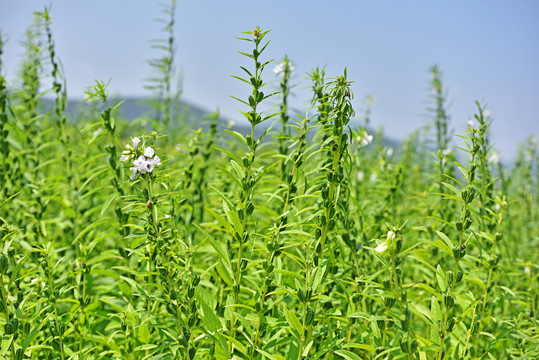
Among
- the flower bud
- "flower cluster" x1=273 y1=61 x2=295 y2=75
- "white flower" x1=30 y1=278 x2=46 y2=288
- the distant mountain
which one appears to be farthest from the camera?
"flower cluster" x1=273 y1=61 x2=295 y2=75

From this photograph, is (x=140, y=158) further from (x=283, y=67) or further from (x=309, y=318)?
(x=283, y=67)

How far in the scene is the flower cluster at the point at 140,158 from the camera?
1.72 meters

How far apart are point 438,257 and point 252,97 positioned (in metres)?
2.36

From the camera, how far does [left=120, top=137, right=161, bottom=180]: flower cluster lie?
1.72 metres

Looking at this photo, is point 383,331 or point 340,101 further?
point 383,331

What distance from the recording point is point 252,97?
1.94 metres

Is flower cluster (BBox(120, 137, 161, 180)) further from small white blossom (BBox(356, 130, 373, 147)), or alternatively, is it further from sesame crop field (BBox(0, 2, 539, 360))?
small white blossom (BBox(356, 130, 373, 147))

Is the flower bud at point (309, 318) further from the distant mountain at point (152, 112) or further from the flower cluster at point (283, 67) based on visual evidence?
the flower cluster at point (283, 67)

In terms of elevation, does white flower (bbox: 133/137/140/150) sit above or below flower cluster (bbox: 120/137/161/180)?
above

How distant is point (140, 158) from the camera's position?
1729mm

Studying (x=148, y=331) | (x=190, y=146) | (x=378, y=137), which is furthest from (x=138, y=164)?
(x=378, y=137)

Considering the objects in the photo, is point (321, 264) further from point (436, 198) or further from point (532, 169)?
point (532, 169)

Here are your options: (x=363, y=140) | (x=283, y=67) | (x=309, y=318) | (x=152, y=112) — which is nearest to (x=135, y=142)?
(x=309, y=318)

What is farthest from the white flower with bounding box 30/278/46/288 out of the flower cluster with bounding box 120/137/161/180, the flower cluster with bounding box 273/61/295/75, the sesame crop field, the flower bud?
the flower cluster with bounding box 273/61/295/75
